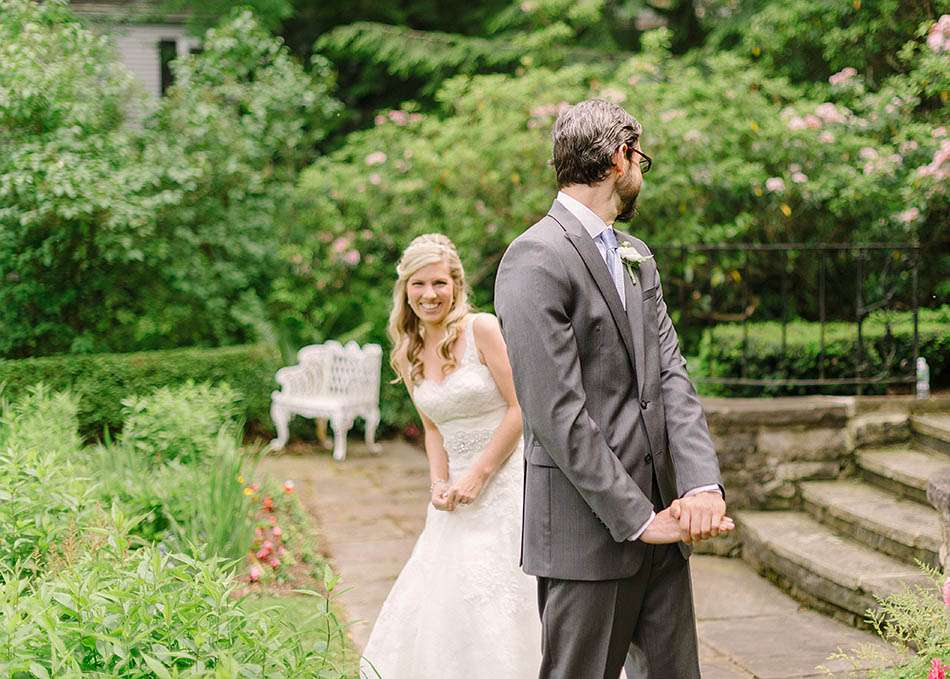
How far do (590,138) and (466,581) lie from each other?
1.75 meters

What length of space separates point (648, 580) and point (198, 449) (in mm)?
3764

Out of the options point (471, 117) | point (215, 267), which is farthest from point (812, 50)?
point (215, 267)

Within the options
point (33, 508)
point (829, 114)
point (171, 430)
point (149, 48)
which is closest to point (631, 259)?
point (33, 508)

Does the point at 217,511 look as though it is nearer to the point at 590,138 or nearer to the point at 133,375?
the point at 590,138

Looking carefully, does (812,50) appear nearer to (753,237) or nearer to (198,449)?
(753,237)

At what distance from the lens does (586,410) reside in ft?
8.49

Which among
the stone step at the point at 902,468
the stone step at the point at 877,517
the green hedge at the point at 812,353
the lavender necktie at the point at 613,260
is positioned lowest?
the stone step at the point at 877,517

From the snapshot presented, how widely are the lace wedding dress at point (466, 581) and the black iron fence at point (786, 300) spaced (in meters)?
2.96

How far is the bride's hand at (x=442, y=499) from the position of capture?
3.76m

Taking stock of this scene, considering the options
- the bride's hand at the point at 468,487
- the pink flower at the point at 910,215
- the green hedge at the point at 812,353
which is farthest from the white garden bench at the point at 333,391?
the bride's hand at the point at 468,487

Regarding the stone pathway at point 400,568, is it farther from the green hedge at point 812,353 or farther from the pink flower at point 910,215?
the pink flower at point 910,215

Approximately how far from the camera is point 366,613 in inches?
200

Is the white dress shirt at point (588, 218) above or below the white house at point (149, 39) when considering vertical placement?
below

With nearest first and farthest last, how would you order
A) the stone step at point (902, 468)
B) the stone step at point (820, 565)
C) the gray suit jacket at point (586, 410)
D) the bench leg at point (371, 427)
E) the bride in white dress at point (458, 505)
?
the gray suit jacket at point (586, 410) → the bride in white dress at point (458, 505) → the stone step at point (820, 565) → the stone step at point (902, 468) → the bench leg at point (371, 427)
